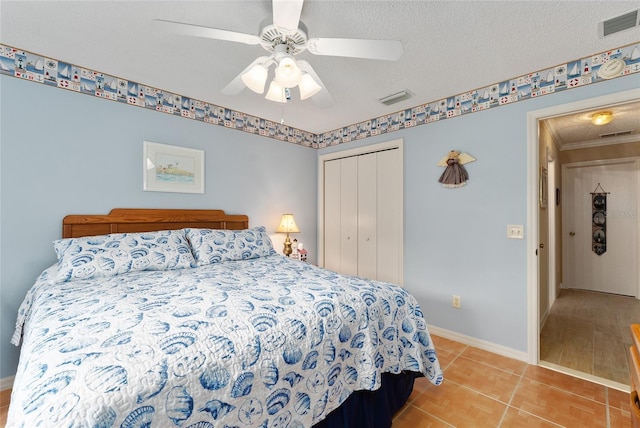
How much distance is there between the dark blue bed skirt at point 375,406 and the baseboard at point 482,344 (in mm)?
1160

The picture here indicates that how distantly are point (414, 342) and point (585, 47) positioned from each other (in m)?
2.30

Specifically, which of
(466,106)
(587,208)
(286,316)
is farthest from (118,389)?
(587,208)

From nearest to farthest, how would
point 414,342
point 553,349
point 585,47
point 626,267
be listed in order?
point 414,342 < point 585,47 < point 553,349 < point 626,267

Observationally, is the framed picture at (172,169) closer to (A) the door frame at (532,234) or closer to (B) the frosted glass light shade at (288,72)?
(B) the frosted glass light shade at (288,72)

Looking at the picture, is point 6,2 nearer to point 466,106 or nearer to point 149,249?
point 149,249

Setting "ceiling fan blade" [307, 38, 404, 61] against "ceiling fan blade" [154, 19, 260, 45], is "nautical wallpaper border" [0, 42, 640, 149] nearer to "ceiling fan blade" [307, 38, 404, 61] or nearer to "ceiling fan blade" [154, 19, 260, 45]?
"ceiling fan blade" [154, 19, 260, 45]

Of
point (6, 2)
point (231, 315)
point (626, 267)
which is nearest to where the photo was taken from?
point (231, 315)

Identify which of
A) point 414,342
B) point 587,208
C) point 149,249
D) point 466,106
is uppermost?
point 466,106

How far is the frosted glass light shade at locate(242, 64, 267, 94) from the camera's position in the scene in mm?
1629

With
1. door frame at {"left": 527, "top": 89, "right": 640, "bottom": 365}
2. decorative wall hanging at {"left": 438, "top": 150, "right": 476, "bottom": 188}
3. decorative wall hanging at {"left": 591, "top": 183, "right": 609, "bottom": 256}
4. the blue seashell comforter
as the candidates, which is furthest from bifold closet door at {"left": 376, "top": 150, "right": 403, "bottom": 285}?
decorative wall hanging at {"left": 591, "top": 183, "right": 609, "bottom": 256}

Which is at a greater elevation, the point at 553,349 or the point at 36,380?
the point at 36,380

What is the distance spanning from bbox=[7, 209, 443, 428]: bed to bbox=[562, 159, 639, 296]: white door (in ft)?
14.1

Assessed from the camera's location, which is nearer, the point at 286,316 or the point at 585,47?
the point at 286,316

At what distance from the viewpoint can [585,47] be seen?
1.97m
